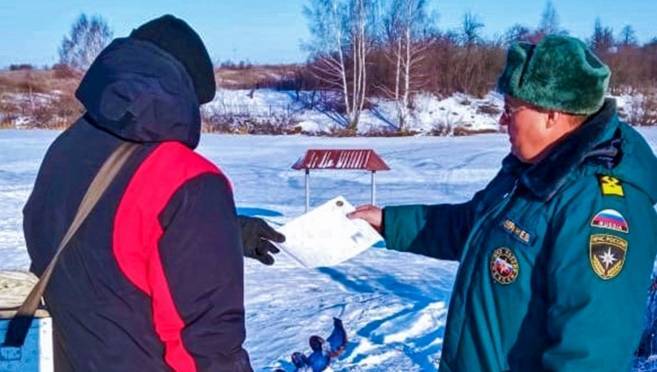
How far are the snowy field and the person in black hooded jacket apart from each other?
234 centimetres

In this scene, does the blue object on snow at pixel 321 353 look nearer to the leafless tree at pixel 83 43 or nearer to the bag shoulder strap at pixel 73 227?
the bag shoulder strap at pixel 73 227

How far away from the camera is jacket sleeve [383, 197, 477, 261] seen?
2557mm

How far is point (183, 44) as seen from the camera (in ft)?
5.90

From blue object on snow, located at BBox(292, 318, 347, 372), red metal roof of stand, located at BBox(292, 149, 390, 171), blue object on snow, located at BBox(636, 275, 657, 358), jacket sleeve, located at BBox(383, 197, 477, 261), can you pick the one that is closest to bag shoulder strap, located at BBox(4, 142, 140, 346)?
jacket sleeve, located at BBox(383, 197, 477, 261)

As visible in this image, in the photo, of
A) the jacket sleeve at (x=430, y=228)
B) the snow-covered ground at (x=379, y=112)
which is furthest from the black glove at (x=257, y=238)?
the snow-covered ground at (x=379, y=112)

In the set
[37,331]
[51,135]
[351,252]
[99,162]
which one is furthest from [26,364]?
[51,135]

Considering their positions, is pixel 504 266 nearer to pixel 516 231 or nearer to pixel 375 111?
pixel 516 231

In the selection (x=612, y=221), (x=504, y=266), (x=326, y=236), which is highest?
(x=612, y=221)

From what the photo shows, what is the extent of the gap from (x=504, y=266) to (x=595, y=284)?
234mm

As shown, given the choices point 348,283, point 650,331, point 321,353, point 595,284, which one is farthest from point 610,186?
point 348,283

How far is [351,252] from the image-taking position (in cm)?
271

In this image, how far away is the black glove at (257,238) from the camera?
8.21 feet

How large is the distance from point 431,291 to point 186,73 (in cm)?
492

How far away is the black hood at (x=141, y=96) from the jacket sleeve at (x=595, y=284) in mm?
829
